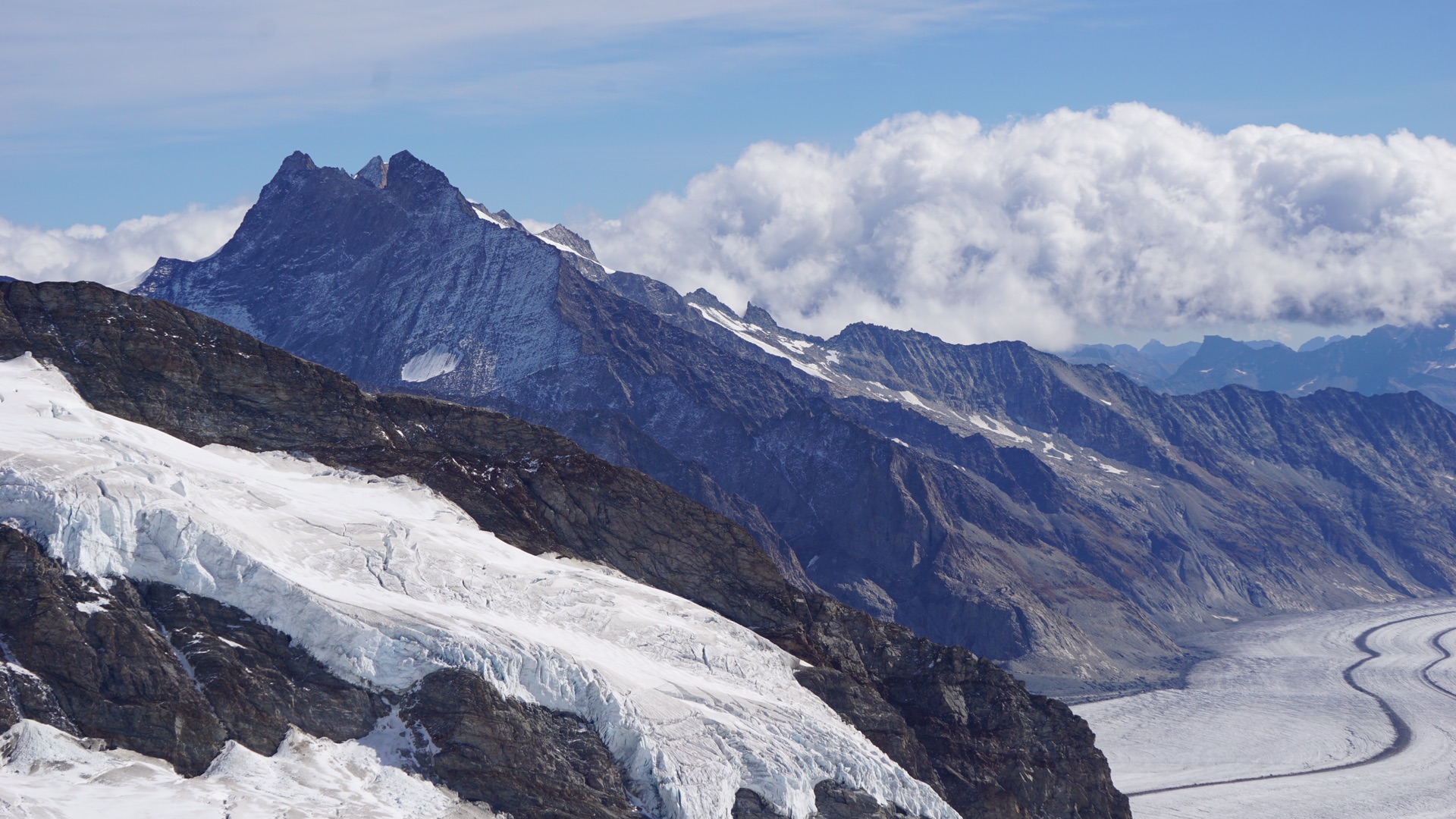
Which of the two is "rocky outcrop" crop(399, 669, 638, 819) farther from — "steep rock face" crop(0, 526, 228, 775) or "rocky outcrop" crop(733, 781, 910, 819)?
"rocky outcrop" crop(733, 781, 910, 819)

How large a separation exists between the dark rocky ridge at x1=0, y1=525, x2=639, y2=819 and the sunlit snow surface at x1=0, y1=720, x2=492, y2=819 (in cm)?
144

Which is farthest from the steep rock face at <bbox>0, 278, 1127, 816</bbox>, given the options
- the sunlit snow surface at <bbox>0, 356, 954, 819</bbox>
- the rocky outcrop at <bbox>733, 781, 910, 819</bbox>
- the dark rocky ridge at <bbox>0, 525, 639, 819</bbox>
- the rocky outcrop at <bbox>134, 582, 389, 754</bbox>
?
the rocky outcrop at <bbox>134, 582, 389, 754</bbox>

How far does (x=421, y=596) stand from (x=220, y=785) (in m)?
28.7

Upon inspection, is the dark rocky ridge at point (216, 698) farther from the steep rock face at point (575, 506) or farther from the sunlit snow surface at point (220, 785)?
the steep rock face at point (575, 506)

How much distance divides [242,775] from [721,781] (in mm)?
41936

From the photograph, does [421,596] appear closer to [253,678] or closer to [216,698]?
[253,678]

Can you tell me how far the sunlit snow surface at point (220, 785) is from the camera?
104m

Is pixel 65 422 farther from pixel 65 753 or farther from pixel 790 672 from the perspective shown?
pixel 790 672

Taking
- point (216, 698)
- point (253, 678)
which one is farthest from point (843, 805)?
point (216, 698)

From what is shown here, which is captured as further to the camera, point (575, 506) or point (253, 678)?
point (575, 506)

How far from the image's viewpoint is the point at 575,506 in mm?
170000

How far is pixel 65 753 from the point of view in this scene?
355 feet

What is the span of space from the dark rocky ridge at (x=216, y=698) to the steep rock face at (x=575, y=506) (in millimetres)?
33145

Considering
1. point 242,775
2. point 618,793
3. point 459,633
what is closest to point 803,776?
point 618,793
